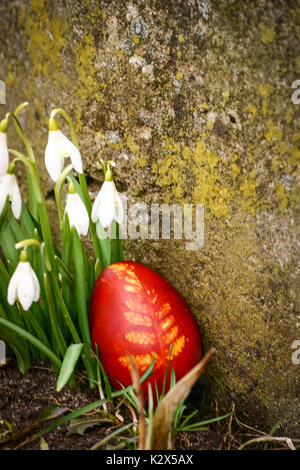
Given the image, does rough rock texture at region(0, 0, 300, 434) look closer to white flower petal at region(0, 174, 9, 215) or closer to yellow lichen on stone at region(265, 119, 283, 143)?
yellow lichen on stone at region(265, 119, 283, 143)

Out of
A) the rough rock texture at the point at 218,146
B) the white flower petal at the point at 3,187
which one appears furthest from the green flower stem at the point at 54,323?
the rough rock texture at the point at 218,146

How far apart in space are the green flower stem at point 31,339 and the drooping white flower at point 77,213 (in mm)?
320

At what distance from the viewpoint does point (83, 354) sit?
1.45 metres

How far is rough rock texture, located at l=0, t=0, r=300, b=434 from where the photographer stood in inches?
51.2

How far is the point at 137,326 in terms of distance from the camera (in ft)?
4.44

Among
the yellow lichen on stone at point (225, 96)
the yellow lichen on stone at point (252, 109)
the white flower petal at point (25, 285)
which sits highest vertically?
the yellow lichen on stone at point (225, 96)

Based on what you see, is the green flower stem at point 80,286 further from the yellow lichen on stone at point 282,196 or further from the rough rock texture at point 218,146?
the yellow lichen on stone at point 282,196

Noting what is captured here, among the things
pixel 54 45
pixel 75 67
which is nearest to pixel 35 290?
pixel 75 67

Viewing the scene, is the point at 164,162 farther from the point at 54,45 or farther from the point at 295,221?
the point at 54,45

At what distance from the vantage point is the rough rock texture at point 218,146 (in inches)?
51.2

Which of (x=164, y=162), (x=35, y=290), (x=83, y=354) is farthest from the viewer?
(x=164, y=162)

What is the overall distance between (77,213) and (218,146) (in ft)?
1.46

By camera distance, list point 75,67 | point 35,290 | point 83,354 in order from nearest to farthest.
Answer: point 35,290
point 83,354
point 75,67
